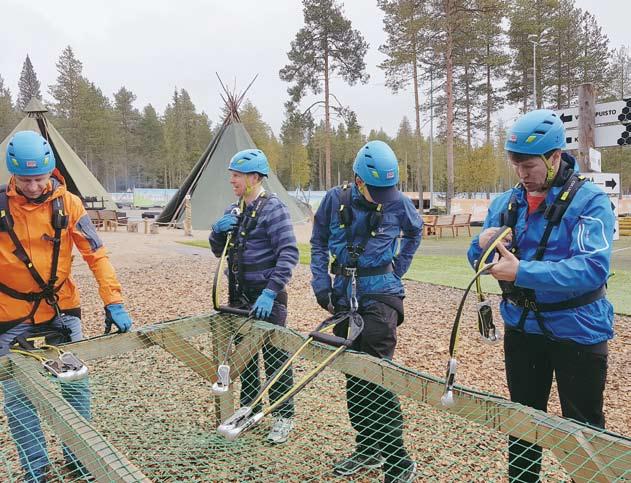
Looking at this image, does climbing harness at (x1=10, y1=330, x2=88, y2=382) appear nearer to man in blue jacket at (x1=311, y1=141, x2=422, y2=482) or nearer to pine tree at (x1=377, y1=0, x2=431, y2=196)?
man in blue jacket at (x1=311, y1=141, x2=422, y2=482)

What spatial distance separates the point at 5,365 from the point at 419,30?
21.9m

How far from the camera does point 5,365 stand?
2129 millimetres

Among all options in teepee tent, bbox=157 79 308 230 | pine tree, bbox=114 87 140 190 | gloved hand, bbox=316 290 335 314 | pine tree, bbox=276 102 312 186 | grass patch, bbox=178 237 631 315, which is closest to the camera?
gloved hand, bbox=316 290 335 314

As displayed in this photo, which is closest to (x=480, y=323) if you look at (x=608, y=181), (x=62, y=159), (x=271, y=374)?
(x=271, y=374)

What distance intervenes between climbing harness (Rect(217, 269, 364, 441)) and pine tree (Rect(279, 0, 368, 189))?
23.2 metres

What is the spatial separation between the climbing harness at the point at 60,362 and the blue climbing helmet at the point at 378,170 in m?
1.59

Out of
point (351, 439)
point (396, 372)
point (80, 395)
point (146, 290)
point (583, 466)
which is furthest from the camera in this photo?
point (146, 290)

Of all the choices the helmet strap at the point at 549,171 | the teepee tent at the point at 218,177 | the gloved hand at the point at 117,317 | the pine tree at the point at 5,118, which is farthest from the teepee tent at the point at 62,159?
the pine tree at the point at 5,118

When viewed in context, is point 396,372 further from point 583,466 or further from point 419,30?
point 419,30

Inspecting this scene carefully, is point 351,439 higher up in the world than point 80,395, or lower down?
lower down

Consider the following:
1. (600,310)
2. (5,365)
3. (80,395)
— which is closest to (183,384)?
(80,395)

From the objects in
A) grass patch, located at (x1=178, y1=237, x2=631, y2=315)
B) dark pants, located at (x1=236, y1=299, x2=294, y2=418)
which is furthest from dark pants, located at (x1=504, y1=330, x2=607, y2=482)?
grass patch, located at (x1=178, y1=237, x2=631, y2=315)

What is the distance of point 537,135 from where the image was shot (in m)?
1.88

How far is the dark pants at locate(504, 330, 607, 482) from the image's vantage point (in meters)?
1.87
